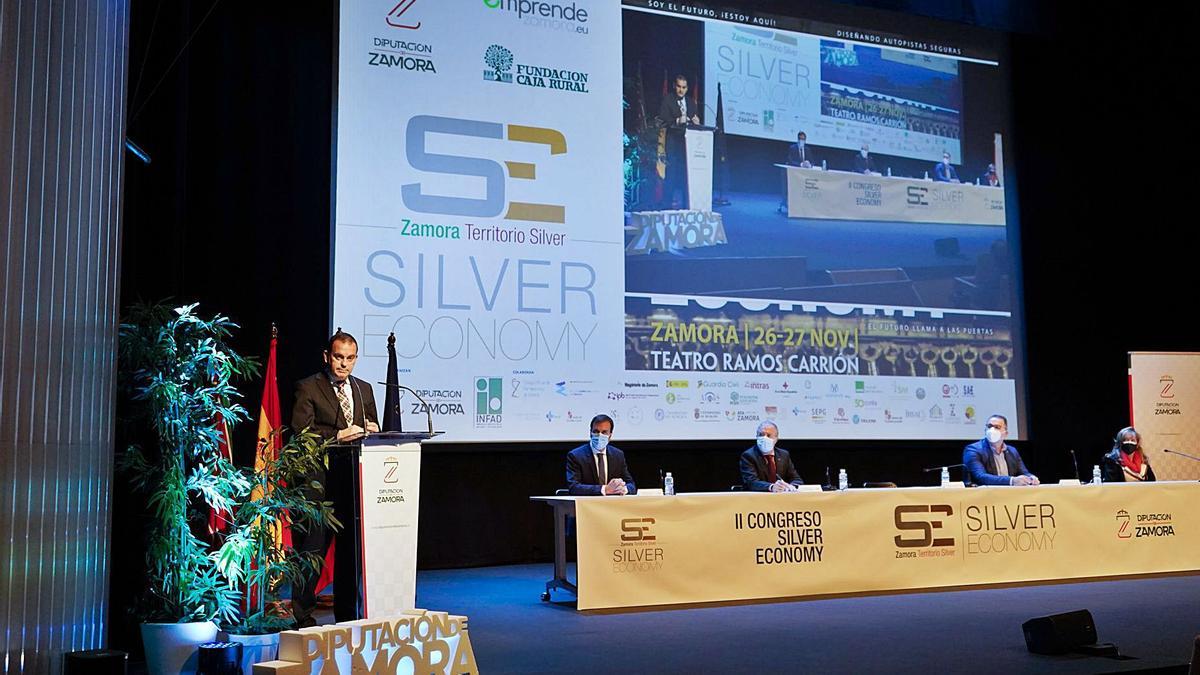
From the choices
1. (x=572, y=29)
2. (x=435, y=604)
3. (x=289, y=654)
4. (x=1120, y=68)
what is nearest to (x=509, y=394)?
(x=435, y=604)

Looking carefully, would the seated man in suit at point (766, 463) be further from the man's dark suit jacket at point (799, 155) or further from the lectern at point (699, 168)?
the man's dark suit jacket at point (799, 155)

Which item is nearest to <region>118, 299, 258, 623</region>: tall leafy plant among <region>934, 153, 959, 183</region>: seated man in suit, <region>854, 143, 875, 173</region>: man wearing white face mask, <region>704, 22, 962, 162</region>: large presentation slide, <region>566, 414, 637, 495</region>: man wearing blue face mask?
<region>566, 414, 637, 495</region>: man wearing blue face mask

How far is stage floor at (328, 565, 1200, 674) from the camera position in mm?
4137

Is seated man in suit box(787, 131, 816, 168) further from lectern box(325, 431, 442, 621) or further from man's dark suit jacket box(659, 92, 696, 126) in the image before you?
lectern box(325, 431, 442, 621)

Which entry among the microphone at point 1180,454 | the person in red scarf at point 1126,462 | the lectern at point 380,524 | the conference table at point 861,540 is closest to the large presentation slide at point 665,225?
the person in red scarf at point 1126,462

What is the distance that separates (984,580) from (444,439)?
10.9 ft

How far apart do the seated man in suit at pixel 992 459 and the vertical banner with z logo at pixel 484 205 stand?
7.89ft

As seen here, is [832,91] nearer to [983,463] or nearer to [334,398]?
[983,463]

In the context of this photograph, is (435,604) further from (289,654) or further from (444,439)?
(289,654)

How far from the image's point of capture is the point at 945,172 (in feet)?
29.6

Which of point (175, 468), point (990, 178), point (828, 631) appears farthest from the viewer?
point (990, 178)

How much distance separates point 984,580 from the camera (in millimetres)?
6473

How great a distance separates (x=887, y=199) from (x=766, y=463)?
276cm

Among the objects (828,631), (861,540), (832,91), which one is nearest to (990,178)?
(832,91)
